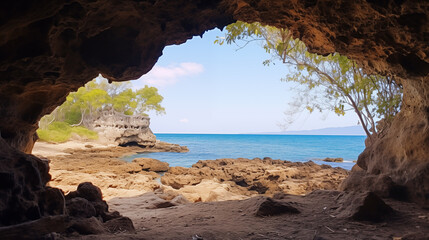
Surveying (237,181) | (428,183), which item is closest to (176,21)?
(428,183)

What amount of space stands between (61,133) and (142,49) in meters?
34.4

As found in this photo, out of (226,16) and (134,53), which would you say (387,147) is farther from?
(134,53)

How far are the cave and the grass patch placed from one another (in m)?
29.6

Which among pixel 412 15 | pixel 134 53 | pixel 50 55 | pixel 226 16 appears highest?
pixel 226 16

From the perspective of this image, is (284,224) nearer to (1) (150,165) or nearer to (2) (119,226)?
(2) (119,226)

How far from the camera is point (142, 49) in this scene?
475cm

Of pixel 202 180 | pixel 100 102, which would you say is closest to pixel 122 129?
pixel 100 102

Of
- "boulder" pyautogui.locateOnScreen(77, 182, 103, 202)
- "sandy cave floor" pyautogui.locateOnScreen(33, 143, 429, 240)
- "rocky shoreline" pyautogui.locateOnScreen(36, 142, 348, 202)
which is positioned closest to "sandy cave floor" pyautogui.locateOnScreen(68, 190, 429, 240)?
"sandy cave floor" pyautogui.locateOnScreen(33, 143, 429, 240)

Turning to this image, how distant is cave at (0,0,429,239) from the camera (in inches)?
122

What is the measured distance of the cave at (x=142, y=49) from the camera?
122 inches

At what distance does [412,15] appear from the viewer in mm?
3387

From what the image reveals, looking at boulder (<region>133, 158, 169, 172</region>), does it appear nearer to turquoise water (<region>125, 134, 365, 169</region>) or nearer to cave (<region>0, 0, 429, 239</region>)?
turquoise water (<region>125, 134, 365, 169</region>)

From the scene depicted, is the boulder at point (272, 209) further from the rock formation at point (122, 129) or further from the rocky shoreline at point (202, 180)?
the rock formation at point (122, 129)

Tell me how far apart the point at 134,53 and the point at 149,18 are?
706mm
